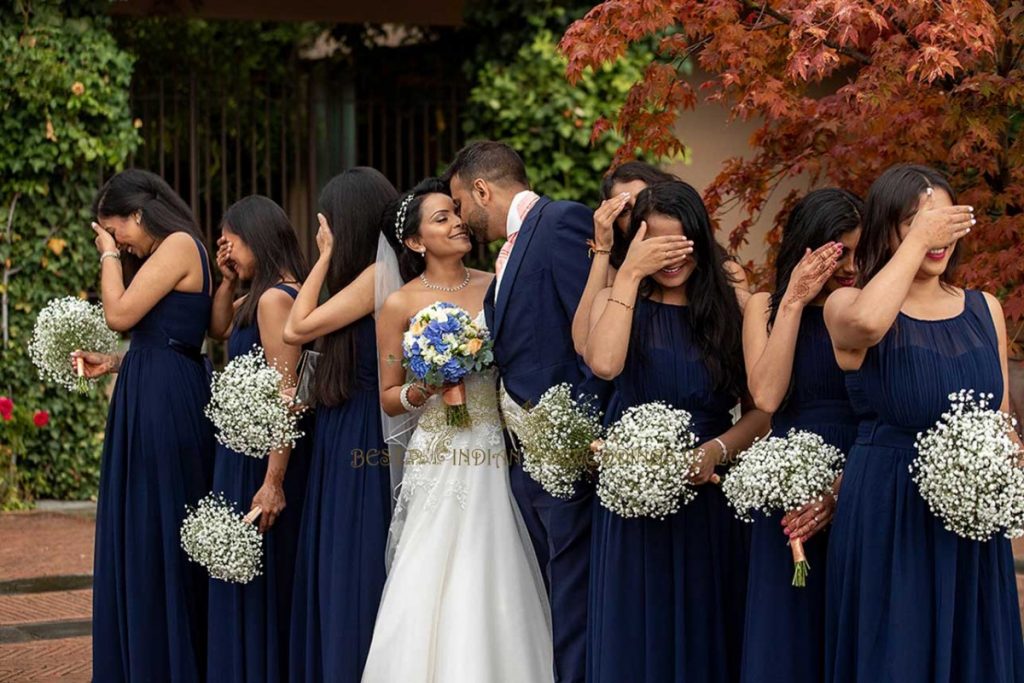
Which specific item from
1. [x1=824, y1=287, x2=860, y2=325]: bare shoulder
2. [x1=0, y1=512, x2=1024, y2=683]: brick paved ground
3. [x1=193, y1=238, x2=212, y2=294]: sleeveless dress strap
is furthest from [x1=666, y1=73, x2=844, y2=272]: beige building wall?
[x1=824, y1=287, x2=860, y2=325]: bare shoulder

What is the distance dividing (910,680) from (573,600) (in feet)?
4.87

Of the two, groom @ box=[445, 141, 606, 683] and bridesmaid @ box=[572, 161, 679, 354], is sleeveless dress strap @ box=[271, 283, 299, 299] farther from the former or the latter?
bridesmaid @ box=[572, 161, 679, 354]

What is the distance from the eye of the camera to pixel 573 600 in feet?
18.6

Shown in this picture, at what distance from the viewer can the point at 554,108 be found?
517 inches

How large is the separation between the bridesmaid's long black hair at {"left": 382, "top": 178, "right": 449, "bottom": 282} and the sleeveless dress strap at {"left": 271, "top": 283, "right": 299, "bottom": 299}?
0.60 metres

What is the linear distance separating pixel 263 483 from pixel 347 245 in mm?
1095

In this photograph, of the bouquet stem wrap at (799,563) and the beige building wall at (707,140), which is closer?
the bouquet stem wrap at (799,563)

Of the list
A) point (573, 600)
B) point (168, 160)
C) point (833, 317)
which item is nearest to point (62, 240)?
point (168, 160)

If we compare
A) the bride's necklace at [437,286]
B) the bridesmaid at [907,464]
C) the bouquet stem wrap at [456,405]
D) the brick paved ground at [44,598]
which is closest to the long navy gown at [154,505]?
the brick paved ground at [44,598]

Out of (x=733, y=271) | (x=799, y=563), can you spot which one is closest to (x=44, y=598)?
(x=733, y=271)

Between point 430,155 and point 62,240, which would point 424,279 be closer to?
point 62,240

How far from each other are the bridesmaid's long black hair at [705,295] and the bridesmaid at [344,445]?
4.54 ft

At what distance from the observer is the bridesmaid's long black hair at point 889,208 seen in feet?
15.3

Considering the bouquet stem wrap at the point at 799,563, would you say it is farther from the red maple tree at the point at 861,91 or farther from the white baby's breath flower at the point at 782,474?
the red maple tree at the point at 861,91
